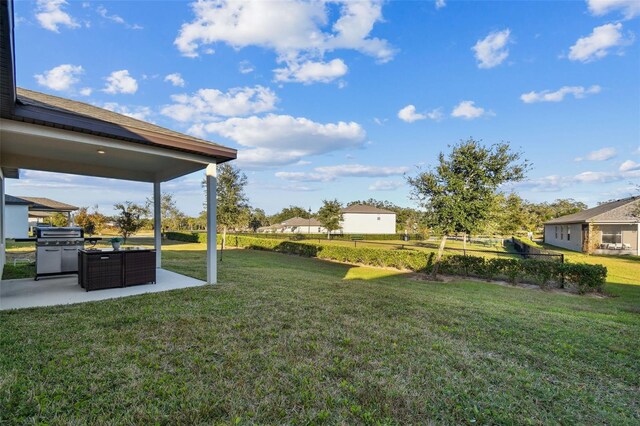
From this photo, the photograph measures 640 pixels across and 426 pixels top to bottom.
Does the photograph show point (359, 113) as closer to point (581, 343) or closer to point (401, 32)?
point (401, 32)

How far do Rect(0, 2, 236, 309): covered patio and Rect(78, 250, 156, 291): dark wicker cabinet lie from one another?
21 cm

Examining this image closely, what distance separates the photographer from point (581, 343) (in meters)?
3.98

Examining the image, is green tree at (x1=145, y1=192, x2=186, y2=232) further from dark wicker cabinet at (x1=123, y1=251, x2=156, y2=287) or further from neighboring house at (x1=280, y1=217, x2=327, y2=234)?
dark wicker cabinet at (x1=123, y1=251, x2=156, y2=287)

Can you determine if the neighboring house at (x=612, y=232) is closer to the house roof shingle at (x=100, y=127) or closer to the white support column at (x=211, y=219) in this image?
the white support column at (x=211, y=219)

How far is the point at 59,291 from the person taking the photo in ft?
19.8

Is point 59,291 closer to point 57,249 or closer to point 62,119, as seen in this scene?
point 57,249

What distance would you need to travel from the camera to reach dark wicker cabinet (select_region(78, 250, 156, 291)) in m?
6.00

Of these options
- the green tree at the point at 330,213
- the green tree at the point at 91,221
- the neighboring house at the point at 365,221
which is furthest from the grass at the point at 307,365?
the neighboring house at the point at 365,221

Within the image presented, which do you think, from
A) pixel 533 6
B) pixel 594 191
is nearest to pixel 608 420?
pixel 533 6

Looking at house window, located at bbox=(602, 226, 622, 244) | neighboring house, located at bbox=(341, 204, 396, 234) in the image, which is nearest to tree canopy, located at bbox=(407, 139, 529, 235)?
house window, located at bbox=(602, 226, 622, 244)

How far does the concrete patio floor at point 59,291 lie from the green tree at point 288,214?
225 ft

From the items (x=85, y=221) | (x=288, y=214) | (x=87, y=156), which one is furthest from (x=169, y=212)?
(x=87, y=156)

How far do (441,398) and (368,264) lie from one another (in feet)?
41.2

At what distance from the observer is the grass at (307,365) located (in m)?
2.31
